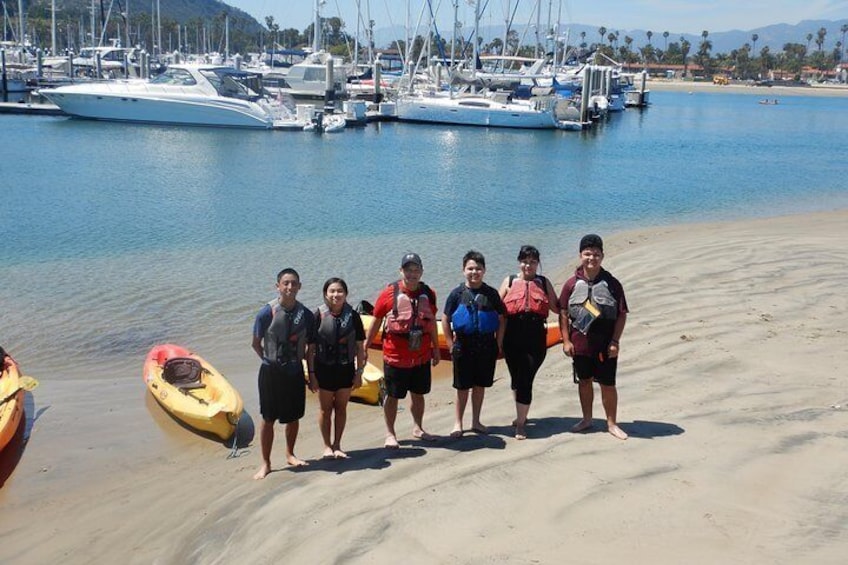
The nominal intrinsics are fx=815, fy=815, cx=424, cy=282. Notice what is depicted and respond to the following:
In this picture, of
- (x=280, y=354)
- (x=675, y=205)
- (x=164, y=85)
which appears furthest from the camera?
(x=164, y=85)

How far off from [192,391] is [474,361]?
12.4 feet

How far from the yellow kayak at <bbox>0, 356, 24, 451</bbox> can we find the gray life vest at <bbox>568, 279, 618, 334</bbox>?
211 inches

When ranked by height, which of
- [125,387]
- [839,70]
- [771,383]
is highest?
[839,70]

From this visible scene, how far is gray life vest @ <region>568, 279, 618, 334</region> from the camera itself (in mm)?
6109

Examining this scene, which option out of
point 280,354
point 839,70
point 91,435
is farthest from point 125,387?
point 839,70

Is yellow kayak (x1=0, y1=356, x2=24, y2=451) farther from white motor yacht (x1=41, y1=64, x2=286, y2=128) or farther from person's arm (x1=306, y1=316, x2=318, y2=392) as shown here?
white motor yacht (x1=41, y1=64, x2=286, y2=128)

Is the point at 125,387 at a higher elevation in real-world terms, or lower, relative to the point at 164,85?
lower

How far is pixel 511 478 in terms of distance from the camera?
5.51m

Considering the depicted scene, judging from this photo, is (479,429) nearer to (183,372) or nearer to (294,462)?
(294,462)

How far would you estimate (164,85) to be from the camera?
4916 centimetres

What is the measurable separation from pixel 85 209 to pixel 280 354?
18934mm

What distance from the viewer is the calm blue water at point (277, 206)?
13.1m

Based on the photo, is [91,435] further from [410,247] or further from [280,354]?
[410,247]

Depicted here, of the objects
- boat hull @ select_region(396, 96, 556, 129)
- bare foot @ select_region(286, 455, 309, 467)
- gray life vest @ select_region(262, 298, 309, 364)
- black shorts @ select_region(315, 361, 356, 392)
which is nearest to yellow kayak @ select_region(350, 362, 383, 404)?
bare foot @ select_region(286, 455, 309, 467)
